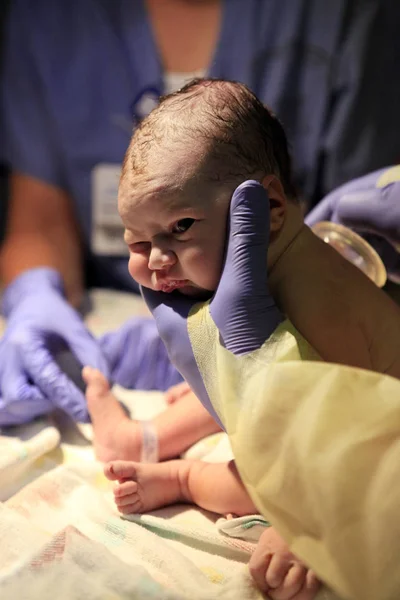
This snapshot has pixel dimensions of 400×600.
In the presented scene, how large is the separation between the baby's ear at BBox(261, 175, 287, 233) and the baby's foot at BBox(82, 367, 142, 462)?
1.05ft

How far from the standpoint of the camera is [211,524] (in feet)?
2.50

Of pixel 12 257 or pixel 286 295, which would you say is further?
pixel 12 257

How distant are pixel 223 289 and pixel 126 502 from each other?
11.0 inches

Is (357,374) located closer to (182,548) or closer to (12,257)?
(182,548)

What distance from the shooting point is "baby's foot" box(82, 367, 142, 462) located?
856mm

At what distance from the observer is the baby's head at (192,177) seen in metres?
0.67

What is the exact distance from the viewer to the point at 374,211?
0.86 m

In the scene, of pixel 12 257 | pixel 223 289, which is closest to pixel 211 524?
pixel 223 289

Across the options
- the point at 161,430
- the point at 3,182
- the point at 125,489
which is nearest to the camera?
the point at 125,489

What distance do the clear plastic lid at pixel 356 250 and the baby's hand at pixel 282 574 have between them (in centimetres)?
38

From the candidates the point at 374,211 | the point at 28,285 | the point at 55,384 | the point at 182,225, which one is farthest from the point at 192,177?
the point at 28,285

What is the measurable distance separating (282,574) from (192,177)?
1.24ft

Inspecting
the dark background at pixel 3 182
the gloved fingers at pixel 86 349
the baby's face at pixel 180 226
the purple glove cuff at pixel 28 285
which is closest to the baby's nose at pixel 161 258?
the baby's face at pixel 180 226

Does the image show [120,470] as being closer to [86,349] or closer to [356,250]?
[86,349]
